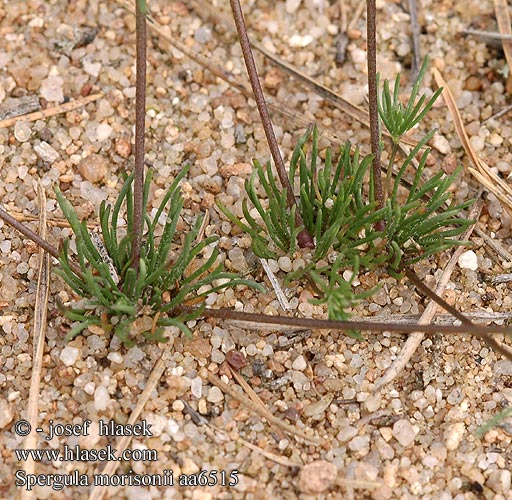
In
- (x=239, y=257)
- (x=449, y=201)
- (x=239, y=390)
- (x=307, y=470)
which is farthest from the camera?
(x=449, y=201)

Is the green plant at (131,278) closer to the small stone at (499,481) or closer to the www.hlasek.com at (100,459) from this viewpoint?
the www.hlasek.com at (100,459)

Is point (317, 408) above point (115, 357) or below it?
below

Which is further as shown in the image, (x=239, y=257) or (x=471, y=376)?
(x=239, y=257)

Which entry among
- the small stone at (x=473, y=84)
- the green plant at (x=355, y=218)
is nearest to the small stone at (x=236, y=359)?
the green plant at (x=355, y=218)

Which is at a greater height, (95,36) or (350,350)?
(95,36)

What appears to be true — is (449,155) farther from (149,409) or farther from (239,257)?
(149,409)

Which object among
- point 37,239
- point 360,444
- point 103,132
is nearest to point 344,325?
point 360,444

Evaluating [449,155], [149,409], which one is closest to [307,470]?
[149,409]

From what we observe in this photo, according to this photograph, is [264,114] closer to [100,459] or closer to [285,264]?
[285,264]
